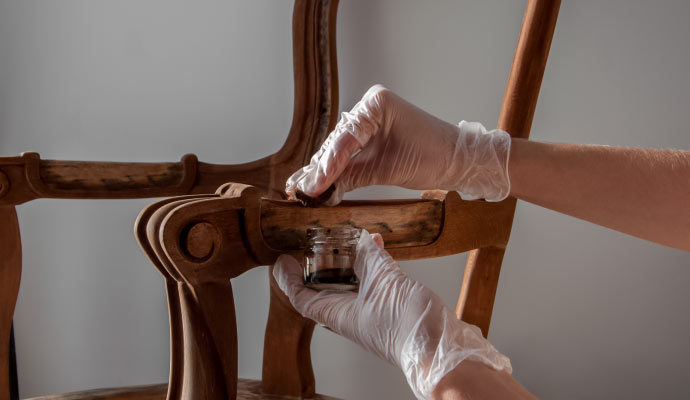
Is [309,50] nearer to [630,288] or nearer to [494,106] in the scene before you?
[494,106]

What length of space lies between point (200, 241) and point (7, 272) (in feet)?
2.56

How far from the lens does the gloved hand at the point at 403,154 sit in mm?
680

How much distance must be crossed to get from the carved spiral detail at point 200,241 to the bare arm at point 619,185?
0.41 meters

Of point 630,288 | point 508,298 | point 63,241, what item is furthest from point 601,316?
point 63,241

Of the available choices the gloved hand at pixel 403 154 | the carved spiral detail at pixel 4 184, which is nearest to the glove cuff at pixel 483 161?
the gloved hand at pixel 403 154

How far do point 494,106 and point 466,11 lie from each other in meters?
0.23

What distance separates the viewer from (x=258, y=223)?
614mm

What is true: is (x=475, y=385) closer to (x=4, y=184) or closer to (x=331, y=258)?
(x=331, y=258)

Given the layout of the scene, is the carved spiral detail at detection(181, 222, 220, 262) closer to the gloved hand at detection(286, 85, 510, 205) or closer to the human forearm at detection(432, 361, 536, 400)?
the gloved hand at detection(286, 85, 510, 205)

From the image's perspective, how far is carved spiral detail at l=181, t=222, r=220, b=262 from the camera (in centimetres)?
55

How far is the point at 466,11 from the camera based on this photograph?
121 cm

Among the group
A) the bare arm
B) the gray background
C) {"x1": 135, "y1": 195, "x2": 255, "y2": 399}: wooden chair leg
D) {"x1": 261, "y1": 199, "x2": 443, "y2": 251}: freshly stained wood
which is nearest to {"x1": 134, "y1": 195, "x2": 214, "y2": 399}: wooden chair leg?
{"x1": 135, "y1": 195, "x2": 255, "y2": 399}: wooden chair leg

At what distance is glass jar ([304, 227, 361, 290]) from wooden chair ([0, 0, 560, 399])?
0.15ft

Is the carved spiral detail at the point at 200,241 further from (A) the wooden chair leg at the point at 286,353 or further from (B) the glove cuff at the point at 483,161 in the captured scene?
(A) the wooden chair leg at the point at 286,353
